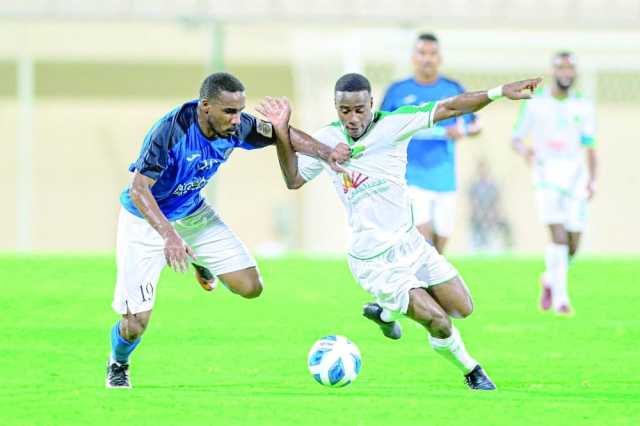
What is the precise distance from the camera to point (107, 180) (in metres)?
27.3

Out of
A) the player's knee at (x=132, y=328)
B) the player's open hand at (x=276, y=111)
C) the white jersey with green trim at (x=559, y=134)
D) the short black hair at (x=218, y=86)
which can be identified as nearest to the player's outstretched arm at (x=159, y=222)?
the short black hair at (x=218, y=86)

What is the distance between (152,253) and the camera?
8.80 metres

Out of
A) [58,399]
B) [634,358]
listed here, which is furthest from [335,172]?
[634,358]

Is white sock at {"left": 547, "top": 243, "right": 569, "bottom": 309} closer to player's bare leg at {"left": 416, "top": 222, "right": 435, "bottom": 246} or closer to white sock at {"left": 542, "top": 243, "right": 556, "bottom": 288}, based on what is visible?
white sock at {"left": 542, "top": 243, "right": 556, "bottom": 288}

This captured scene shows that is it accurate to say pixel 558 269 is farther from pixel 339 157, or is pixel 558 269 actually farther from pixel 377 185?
pixel 339 157

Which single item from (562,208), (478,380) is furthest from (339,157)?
(562,208)

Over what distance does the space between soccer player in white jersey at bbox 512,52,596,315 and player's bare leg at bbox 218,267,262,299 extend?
4.98m

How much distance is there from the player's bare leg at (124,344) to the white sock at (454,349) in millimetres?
1798

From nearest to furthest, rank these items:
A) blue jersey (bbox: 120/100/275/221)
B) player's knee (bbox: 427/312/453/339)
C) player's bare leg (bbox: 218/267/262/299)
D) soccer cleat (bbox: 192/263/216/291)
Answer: blue jersey (bbox: 120/100/275/221) < player's knee (bbox: 427/312/453/339) < player's bare leg (bbox: 218/267/262/299) < soccer cleat (bbox: 192/263/216/291)

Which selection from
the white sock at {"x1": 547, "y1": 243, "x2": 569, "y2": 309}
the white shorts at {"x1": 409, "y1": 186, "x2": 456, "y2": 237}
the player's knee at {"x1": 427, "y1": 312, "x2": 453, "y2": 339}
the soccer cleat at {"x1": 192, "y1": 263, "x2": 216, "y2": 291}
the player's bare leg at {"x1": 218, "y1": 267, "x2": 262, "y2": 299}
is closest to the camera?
the player's knee at {"x1": 427, "y1": 312, "x2": 453, "y2": 339}

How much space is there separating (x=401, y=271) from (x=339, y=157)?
80 cm

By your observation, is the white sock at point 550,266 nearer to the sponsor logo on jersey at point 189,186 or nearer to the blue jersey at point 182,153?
the blue jersey at point 182,153

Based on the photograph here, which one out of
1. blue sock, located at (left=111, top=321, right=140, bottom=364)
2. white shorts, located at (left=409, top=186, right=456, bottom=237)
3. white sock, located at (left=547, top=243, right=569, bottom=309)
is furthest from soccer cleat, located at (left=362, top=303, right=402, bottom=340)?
white sock, located at (left=547, top=243, right=569, bottom=309)

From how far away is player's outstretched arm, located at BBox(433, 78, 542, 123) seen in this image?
790 centimetres
